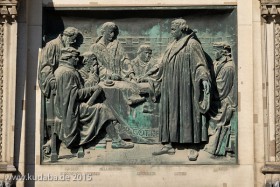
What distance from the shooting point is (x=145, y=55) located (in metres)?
17.3

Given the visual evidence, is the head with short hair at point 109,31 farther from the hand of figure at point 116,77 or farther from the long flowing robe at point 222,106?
the long flowing robe at point 222,106

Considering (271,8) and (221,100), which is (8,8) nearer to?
(221,100)

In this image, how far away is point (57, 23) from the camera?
57.4 feet

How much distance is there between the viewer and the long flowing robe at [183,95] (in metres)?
16.9

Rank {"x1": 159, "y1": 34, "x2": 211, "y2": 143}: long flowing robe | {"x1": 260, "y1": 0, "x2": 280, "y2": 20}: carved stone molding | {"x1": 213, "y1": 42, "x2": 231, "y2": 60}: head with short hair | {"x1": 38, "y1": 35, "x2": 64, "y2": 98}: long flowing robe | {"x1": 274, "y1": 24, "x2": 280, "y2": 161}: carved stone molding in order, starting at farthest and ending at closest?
{"x1": 213, "y1": 42, "x2": 231, "y2": 60}: head with short hair
{"x1": 38, "y1": 35, "x2": 64, "y2": 98}: long flowing robe
{"x1": 159, "y1": 34, "x2": 211, "y2": 143}: long flowing robe
{"x1": 260, "y1": 0, "x2": 280, "y2": 20}: carved stone molding
{"x1": 274, "y1": 24, "x2": 280, "y2": 161}: carved stone molding

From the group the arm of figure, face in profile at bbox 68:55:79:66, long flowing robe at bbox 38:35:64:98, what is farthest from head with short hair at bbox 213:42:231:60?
long flowing robe at bbox 38:35:64:98

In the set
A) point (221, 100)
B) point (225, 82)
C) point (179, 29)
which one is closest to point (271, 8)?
point (225, 82)

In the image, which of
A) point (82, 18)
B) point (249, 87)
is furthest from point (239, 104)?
point (82, 18)

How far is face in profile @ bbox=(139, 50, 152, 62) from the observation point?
56.7 feet

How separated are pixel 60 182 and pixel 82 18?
309 centimetres

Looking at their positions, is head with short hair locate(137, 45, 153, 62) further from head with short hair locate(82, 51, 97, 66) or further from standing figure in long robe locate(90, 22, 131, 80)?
head with short hair locate(82, 51, 97, 66)

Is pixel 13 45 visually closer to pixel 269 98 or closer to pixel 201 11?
pixel 201 11

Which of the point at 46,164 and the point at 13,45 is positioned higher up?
the point at 13,45

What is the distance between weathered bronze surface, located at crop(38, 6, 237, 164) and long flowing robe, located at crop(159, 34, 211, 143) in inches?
0.7
